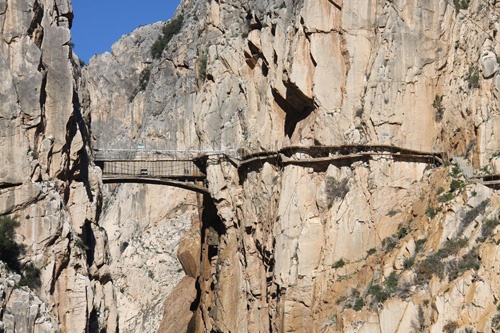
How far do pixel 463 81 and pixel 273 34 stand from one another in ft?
51.5

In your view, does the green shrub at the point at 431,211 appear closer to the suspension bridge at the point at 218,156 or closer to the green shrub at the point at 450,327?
the suspension bridge at the point at 218,156

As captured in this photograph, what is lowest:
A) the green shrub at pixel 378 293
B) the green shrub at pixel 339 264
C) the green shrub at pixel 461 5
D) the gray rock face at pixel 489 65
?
the green shrub at pixel 378 293

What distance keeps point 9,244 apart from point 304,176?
20070mm

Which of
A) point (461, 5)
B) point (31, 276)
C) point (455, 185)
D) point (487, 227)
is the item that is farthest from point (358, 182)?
point (31, 276)

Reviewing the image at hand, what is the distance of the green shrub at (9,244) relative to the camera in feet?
174

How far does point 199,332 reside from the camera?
82312 mm

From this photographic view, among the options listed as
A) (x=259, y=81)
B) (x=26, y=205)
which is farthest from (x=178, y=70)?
(x=26, y=205)

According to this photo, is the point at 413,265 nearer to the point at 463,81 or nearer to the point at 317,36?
the point at 463,81

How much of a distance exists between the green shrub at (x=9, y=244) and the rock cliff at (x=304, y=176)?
440 mm

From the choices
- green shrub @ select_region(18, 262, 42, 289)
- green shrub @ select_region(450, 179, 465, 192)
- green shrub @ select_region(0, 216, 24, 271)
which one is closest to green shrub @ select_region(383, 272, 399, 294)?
green shrub @ select_region(450, 179, 465, 192)

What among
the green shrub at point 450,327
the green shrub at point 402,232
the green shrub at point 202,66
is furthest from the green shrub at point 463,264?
the green shrub at point 202,66

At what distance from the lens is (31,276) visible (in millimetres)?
53375

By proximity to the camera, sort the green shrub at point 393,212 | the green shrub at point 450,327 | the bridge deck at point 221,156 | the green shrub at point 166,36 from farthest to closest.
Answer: the green shrub at point 166,36
the bridge deck at point 221,156
the green shrub at point 393,212
the green shrub at point 450,327

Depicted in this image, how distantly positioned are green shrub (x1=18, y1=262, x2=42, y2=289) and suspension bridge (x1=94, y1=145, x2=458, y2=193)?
19.2 metres
